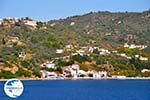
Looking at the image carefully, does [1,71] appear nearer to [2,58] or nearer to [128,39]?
[2,58]

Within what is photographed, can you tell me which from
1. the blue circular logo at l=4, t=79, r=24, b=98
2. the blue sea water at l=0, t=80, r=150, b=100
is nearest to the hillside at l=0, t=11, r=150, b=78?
the blue sea water at l=0, t=80, r=150, b=100

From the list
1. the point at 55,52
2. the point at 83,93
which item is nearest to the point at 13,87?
the point at 83,93

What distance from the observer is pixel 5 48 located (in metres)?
140

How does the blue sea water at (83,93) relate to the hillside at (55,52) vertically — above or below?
below

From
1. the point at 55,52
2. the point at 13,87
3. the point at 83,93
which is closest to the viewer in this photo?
the point at 13,87

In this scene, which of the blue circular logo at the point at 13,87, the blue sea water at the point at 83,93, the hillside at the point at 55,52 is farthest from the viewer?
the hillside at the point at 55,52

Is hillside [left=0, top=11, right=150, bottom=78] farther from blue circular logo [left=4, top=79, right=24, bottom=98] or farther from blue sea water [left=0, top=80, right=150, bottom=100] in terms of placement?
blue circular logo [left=4, top=79, right=24, bottom=98]

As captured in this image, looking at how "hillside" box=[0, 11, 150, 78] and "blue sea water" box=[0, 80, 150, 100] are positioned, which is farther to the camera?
"hillside" box=[0, 11, 150, 78]

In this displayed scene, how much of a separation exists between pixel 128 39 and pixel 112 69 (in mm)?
57444

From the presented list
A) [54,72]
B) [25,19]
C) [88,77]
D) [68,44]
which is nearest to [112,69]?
[88,77]

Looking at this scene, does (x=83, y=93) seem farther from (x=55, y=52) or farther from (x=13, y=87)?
(x=55, y=52)

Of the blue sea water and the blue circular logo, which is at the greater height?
the blue circular logo

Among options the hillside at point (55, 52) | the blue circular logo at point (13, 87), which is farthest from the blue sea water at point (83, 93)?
the blue circular logo at point (13, 87)

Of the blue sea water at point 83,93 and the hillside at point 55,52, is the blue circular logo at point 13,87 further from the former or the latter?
the hillside at point 55,52
